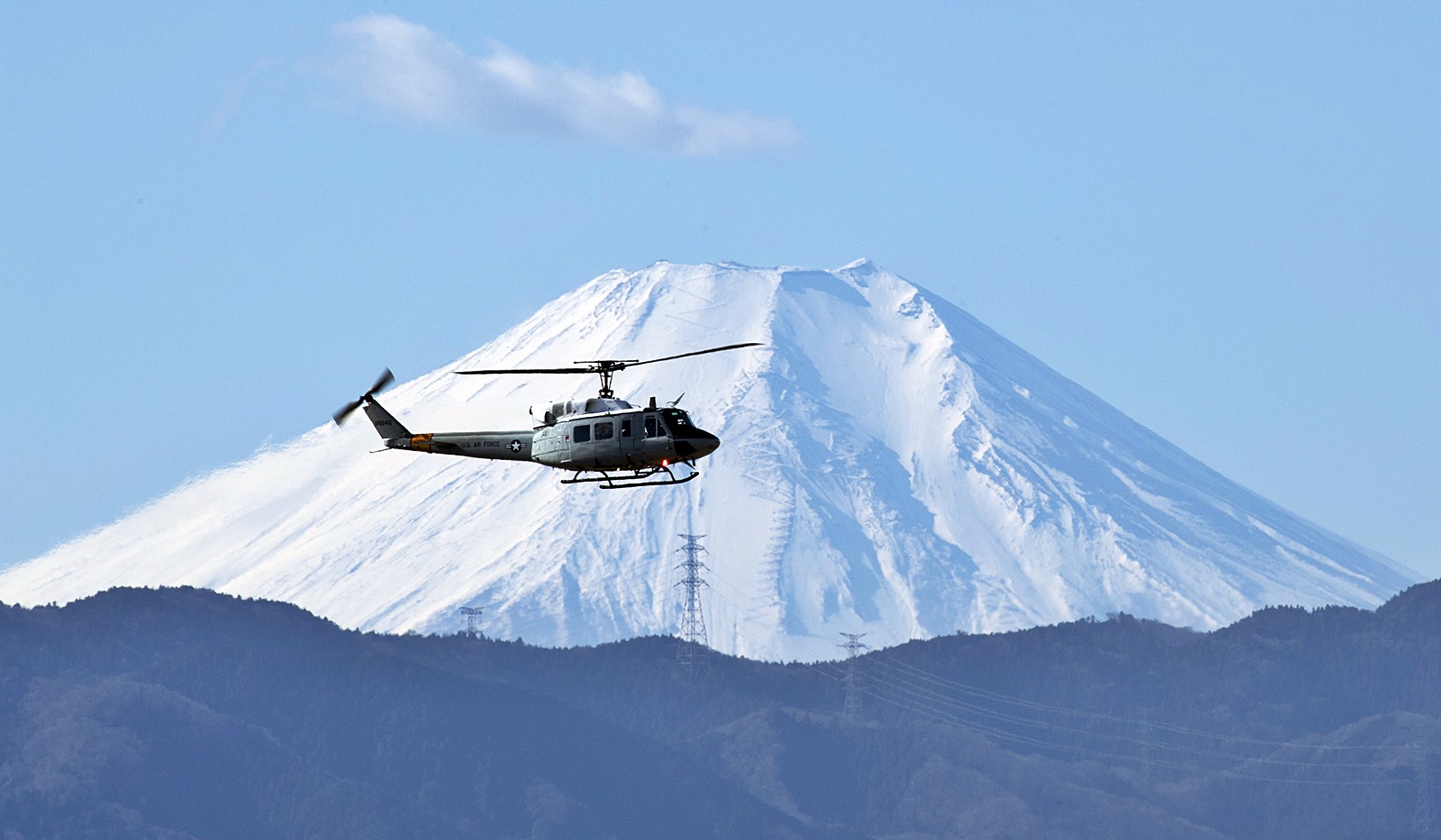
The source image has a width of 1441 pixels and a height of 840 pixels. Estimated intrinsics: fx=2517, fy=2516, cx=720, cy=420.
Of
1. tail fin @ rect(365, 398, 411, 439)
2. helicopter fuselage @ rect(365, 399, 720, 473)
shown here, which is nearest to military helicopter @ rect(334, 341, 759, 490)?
helicopter fuselage @ rect(365, 399, 720, 473)

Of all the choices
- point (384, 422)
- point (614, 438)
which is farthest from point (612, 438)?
point (384, 422)

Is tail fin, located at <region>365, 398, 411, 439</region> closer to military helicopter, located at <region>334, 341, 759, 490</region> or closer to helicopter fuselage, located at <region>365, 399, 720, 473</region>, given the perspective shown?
military helicopter, located at <region>334, 341, 759, 490</region>

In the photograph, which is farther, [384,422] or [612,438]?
[384,422]

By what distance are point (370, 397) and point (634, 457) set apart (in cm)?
1494

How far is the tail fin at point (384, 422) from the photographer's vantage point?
87.9 meters

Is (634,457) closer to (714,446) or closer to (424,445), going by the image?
(714,446)

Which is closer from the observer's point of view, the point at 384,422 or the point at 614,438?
the point at 614,438

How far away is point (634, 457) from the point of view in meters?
75.5

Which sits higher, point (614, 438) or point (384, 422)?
point (384, 422)

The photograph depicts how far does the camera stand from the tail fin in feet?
288

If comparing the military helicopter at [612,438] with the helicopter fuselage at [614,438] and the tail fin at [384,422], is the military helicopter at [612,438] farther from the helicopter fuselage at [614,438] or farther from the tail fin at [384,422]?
the tail fin at [384,422]

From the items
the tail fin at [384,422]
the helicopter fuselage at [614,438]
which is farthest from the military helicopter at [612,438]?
the tail fin at [384,422]

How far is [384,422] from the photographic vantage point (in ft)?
292

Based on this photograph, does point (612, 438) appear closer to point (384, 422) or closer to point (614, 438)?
point (614, 438)
